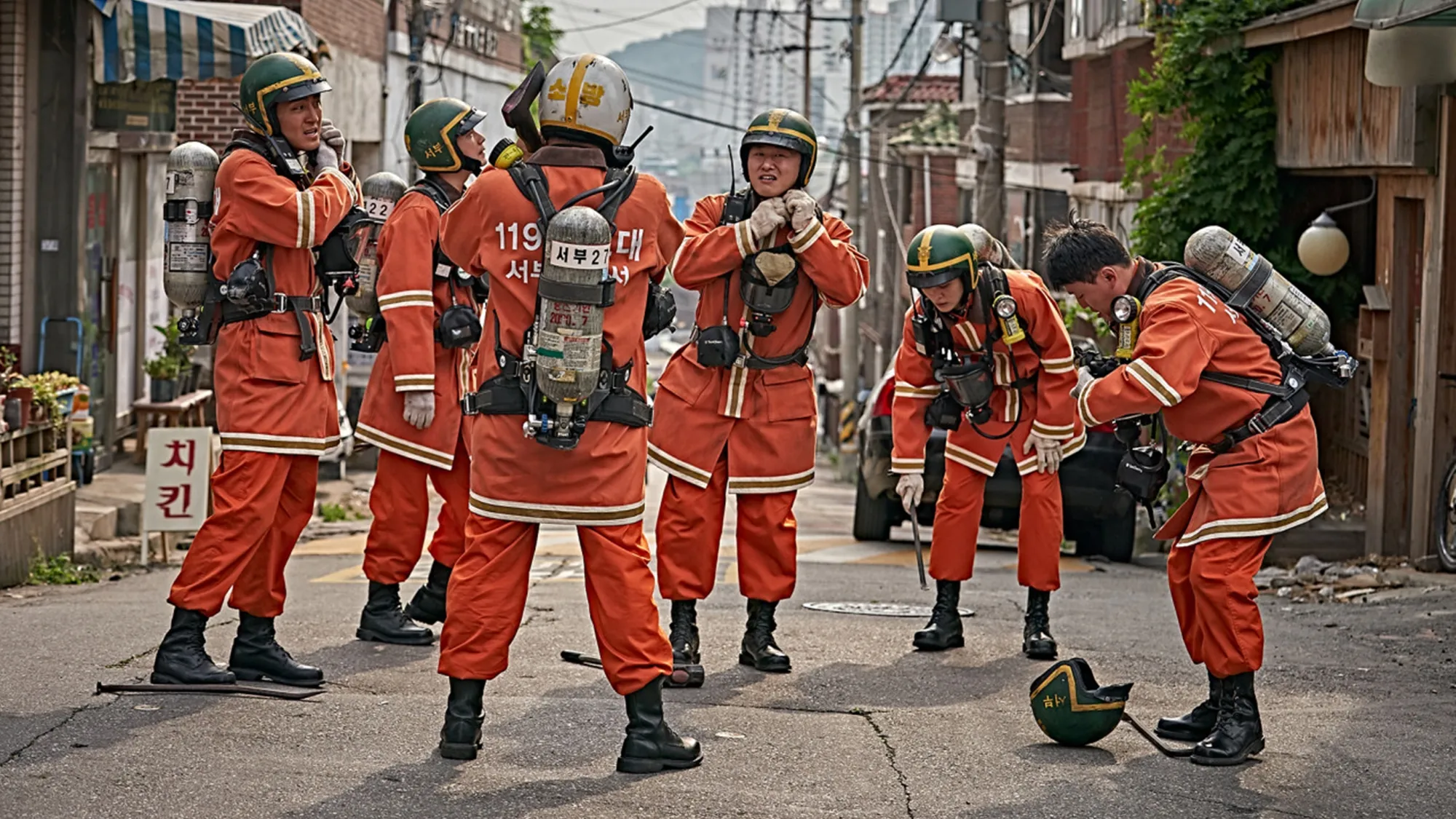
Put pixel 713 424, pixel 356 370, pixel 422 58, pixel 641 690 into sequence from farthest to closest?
1. pixel 422 58
2. pixel 356 370
3. pixel 713 424
4. pixel 641 690

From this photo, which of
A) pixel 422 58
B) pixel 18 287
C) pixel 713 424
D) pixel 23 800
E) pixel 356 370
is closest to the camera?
pixel 23 800

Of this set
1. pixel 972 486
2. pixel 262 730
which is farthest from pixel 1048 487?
pixel 262 730

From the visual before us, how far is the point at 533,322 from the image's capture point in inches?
220

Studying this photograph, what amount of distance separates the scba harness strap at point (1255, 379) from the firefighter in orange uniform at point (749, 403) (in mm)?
1322

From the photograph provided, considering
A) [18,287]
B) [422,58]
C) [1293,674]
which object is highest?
[422,58]

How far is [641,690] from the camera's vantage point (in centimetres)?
557

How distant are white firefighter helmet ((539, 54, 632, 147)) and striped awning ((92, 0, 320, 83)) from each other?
8073 millimetres

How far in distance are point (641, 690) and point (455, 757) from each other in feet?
1.94

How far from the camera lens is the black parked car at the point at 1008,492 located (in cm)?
1238

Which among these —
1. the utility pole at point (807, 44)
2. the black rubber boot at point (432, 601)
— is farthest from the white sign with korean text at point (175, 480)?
the utility pole at point (807, 44)

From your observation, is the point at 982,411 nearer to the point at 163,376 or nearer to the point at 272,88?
the point at 272,88

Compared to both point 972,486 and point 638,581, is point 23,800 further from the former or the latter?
point 972,486

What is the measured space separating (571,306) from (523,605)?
A: 940 mm

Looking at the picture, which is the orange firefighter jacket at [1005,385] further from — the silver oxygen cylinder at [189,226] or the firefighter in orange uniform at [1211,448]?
the silver oxygen cylinder at [189,226]
